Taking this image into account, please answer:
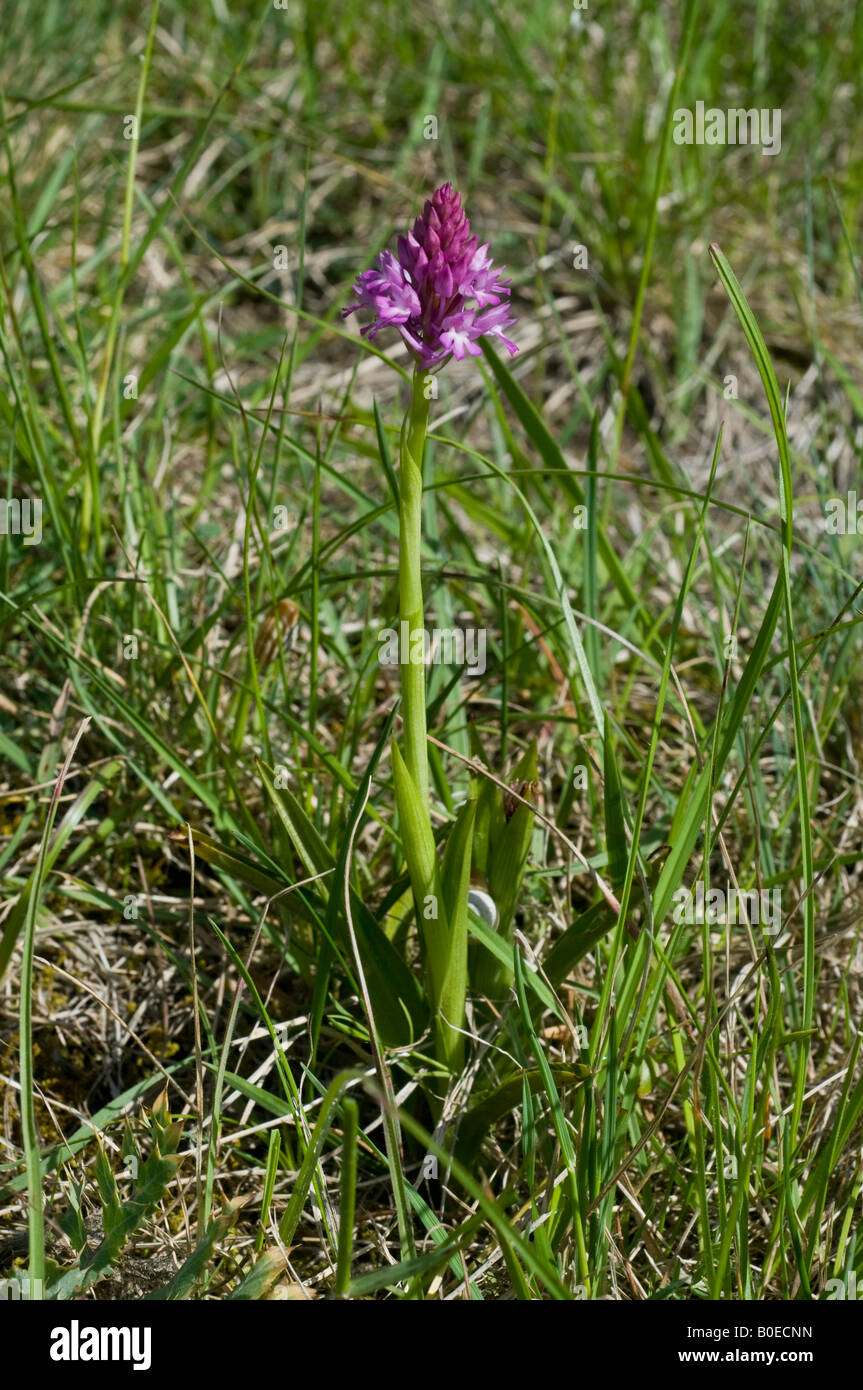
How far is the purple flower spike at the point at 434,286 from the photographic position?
1297 millimetres

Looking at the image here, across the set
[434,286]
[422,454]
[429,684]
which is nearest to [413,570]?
[422,454]

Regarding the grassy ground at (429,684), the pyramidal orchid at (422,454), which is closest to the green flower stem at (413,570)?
the pyramidal orchid at (422,454)

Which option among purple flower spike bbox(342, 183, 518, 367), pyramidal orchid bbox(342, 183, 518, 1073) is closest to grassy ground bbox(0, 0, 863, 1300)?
pyramidal orchid bbox(342, 183, 518, 1073)

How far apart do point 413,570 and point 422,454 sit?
0.15 m

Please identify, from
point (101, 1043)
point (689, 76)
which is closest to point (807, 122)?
point (689, 76)

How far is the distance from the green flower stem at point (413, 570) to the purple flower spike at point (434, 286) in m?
0.05

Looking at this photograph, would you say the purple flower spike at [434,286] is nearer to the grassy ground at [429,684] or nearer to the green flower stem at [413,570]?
the green flower stem at [413,570]

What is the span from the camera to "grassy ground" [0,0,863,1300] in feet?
4.98

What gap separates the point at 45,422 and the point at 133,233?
1204 millimetres

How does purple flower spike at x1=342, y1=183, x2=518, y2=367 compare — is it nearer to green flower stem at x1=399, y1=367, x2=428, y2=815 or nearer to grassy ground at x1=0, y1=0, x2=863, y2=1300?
green flower stem at x1=399, y1=367, x2=428, y2=815

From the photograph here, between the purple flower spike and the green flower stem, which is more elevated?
the purple flower spike

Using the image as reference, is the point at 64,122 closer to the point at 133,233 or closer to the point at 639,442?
the point at 133,233

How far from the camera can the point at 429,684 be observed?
2242 millimetres
